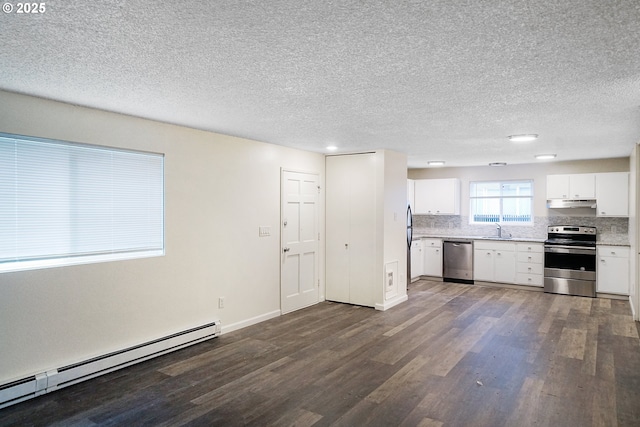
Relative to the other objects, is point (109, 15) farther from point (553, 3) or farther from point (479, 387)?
point (479, 387)

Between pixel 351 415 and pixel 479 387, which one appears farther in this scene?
pixel 479 387

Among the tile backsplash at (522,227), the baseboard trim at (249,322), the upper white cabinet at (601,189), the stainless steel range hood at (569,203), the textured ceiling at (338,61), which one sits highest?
the textured ceiling at (338,61)

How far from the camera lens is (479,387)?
331cm

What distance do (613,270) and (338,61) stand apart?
6.52 metres

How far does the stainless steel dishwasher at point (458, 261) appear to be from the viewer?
7820 mm

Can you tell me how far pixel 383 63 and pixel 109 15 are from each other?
4.78 feet

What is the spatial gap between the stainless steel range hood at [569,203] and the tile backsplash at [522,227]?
0.30 m

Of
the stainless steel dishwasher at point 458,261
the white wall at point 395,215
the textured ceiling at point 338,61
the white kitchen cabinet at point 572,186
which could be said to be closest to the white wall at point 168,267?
the textured ceiling at point 338,61

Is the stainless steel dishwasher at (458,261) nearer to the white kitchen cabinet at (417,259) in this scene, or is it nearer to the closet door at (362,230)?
the white kitchen cabinet at (417,259)

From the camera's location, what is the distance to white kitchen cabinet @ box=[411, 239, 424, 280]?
7.89m

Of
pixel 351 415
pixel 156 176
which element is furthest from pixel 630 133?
pixel 156 176

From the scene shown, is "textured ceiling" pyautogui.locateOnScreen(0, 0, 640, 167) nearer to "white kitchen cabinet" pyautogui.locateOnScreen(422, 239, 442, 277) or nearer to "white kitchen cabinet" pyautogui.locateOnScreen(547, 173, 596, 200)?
"white kitchen cabinet" pyautogui.locateOnScreen(547, 173, 596, 200)

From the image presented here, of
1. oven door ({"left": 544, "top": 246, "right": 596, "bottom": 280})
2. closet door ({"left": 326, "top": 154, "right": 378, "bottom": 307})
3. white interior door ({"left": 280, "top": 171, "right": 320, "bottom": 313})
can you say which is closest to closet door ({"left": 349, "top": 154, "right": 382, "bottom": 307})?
closet door ({"left": 326, "top": 154, "right": 378, "bottom": 307})

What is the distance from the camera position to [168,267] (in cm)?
413
